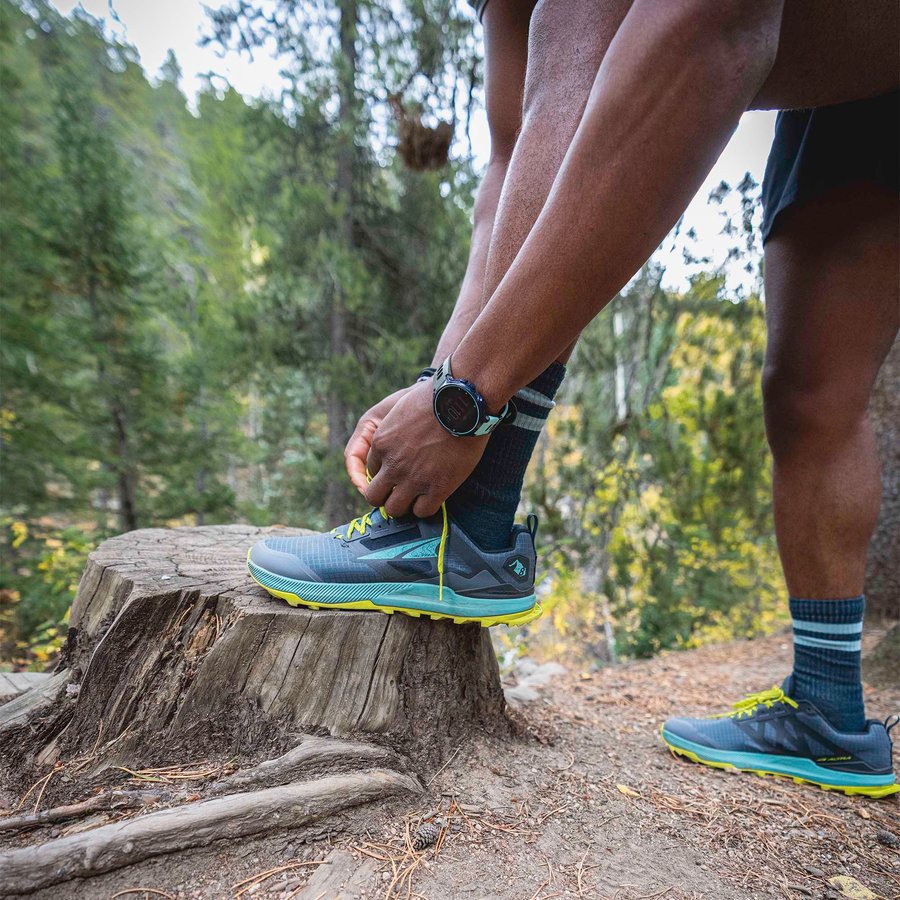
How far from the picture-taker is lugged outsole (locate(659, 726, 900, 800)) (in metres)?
1.28

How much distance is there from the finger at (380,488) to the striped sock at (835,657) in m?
1.10

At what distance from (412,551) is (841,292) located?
1.19 m

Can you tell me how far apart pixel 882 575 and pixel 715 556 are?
4.93 feet

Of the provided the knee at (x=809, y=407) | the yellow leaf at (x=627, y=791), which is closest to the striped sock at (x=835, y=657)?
the knee at (x=809, y=407)

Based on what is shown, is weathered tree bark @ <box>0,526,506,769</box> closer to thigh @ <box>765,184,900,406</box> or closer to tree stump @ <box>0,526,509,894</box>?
tree stump @ <box>0,526,509,894</box>

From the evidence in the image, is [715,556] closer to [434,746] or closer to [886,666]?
[886,666]

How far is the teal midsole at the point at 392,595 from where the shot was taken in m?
1.15

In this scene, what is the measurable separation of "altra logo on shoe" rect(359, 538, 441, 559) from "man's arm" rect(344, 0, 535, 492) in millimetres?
147

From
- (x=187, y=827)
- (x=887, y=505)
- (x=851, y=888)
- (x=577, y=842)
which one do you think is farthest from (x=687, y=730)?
(x=887, y=505)

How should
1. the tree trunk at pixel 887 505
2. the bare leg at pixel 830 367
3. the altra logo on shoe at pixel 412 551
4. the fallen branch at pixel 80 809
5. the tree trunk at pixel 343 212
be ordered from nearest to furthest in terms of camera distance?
the fallen branch at pixel 80 809 < the altra logo on shoe at pixel 412 551 < the bare leg at pixel 830 367 < the tree trunk at pixel 887 505 < the tree trunk at pixel 343 212

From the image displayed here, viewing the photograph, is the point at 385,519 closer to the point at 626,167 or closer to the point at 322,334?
the point at 626,167

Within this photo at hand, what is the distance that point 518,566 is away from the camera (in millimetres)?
1192

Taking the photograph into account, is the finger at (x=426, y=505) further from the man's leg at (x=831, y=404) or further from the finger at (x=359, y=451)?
the man's leg at (x=831, y=404)

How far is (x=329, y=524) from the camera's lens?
19.4 ft
